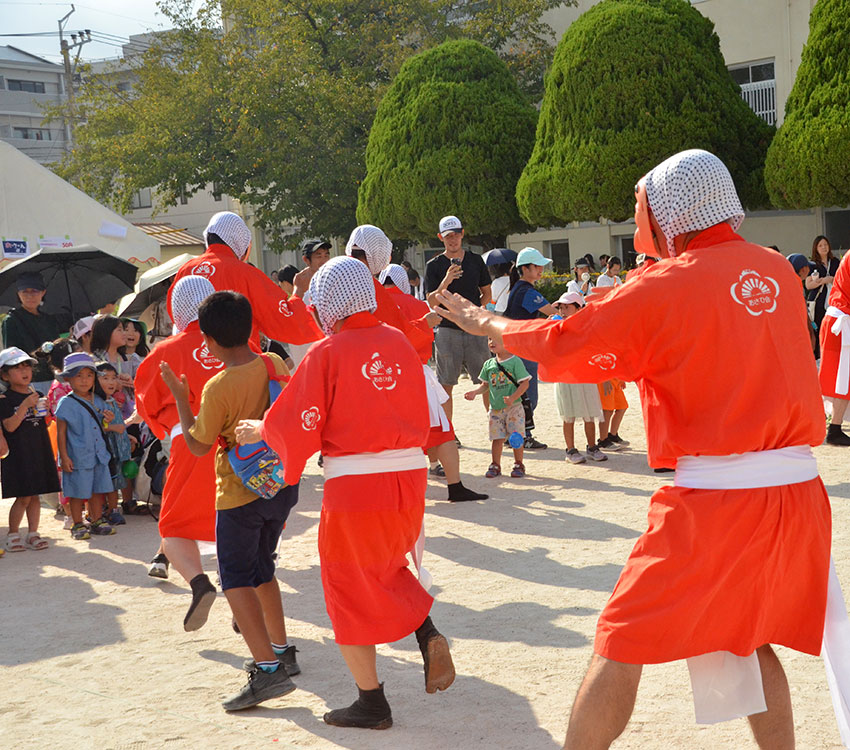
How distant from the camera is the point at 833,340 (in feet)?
27.8

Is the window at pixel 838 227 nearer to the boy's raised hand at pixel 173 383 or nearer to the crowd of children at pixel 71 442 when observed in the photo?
the crowd of children at pixel 71 442

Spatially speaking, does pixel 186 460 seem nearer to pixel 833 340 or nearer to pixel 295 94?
pixel 833 340

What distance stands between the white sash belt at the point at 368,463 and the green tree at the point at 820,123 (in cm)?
1330

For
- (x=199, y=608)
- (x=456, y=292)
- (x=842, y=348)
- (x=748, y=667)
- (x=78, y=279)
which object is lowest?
(x=199, y=608)

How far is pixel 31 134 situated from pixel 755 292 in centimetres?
6667

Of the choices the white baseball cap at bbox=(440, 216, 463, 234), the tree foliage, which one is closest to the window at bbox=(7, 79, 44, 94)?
the tree foliage

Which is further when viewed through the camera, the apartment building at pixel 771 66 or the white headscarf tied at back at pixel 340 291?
the apartment building at pixel 771 66

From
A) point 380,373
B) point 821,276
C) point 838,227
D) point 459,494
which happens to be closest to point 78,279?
point 459,494

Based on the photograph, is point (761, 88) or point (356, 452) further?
point (761, 88)

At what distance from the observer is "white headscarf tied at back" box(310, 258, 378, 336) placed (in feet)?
13.2

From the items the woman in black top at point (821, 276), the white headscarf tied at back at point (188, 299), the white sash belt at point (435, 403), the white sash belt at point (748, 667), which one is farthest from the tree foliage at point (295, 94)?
the white sash belt at point (748, 667)

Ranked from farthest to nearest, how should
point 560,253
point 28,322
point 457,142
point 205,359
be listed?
point 560,253
point 457,142
point 28,322
point 205,359

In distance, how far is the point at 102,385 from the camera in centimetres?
789

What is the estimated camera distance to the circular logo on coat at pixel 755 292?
2883mm
